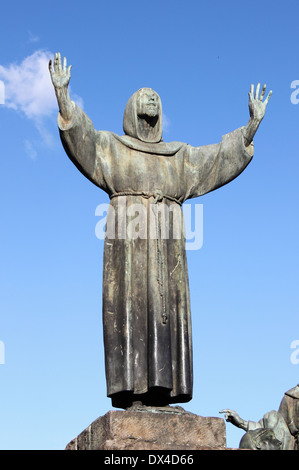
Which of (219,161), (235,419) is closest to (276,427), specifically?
(235,419)

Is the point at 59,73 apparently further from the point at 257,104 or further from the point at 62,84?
the point at 257,104

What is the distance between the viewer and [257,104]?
11977mm

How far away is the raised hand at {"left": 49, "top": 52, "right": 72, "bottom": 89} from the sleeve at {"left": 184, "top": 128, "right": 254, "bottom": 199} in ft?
6.62

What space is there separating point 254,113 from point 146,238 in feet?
7.99

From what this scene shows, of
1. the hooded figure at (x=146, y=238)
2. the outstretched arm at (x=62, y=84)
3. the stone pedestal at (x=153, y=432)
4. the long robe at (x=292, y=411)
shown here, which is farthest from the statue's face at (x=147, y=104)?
the long robe at (x=292, y=411)

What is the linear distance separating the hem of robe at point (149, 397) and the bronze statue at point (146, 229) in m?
0.01

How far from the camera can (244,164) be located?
1202 centimetres

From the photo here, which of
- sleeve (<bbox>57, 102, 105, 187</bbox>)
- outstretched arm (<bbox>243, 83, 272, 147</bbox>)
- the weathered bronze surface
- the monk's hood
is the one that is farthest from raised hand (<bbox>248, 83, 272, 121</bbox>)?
the weathered bronze surface

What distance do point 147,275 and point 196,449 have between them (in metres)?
2.29

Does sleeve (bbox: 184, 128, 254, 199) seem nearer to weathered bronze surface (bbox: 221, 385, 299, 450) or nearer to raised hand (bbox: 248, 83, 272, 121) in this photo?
raised hand (bbox: 248, 83, 272, 121)

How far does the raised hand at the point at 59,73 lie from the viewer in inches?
427

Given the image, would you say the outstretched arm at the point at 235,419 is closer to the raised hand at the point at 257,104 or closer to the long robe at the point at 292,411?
the long robe at the point at 292,411
